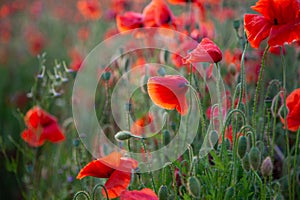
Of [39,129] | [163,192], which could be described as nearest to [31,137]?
[39,129]

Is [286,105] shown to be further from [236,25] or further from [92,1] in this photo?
[92,1]

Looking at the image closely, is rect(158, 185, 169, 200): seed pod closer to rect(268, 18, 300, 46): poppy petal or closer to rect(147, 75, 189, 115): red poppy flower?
rect(147, 75, 189, 115): red poppy flower

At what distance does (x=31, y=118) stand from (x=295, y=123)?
100cm

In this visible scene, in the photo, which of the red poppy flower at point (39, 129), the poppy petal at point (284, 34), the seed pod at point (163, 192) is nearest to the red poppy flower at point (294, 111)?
the poppy petal at point (284, 34)

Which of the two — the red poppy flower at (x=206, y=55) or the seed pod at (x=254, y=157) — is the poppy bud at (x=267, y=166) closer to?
the seed pod at (x=254, y=157)

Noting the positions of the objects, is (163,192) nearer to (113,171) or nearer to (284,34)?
(113,171)

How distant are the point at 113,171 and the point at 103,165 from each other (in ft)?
0.15

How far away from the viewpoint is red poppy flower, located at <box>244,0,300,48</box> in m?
1.41

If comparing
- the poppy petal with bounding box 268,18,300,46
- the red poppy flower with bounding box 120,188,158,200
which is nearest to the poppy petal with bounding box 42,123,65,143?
the red poppy flower with bounding box 120,188,158,200

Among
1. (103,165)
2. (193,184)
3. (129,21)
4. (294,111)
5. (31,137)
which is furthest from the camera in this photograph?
(129,21)

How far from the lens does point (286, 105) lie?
158cm

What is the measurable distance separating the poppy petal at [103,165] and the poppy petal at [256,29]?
18.4 inches

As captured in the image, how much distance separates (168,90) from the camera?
140cm

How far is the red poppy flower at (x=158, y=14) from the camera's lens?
7.00 feet
